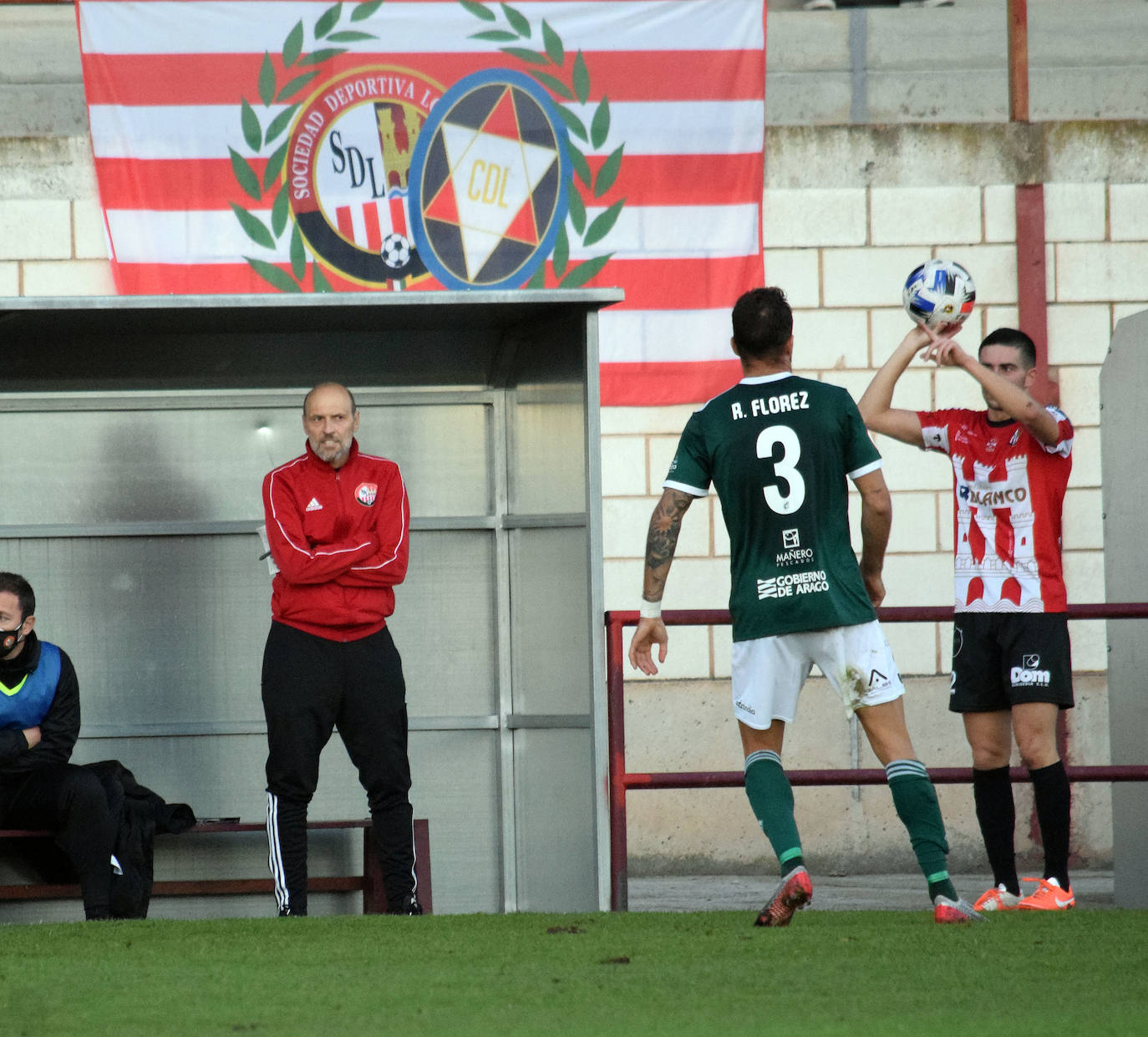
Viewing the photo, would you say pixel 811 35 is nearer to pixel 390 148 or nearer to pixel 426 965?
pixel 390 148

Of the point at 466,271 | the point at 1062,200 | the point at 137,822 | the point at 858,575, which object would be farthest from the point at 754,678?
the point at 1062,200

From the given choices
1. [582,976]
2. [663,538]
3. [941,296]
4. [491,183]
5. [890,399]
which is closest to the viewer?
[582,976]

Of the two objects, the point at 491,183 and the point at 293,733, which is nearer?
the point at 293,733

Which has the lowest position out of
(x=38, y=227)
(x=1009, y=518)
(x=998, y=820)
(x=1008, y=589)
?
(x=998, y=820)

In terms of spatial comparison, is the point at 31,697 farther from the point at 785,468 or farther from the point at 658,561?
the point at 785,468

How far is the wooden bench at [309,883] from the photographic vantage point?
606cm

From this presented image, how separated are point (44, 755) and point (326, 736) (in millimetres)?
1079

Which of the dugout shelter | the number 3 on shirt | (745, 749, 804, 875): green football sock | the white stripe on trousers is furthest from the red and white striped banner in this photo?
(745, 749, 804, 875): green football sock

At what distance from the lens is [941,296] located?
532 cm

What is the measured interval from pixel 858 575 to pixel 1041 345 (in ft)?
16.0

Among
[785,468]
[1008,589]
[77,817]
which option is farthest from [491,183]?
[785,468]

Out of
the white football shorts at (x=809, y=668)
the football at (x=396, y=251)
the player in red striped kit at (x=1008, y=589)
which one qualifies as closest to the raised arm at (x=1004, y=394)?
the player in red striped kit at (x=1008, y=589)

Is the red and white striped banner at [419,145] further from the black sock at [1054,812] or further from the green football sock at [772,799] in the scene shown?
the green football sock at [772,799]

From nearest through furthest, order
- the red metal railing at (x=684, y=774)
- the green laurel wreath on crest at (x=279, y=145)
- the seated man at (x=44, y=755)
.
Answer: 1. the red metal railing at (x=684, y=774)
2. the seated man at (x=44, y=755)
3. the green laurel wreath on crest at (x=279, y=145)
